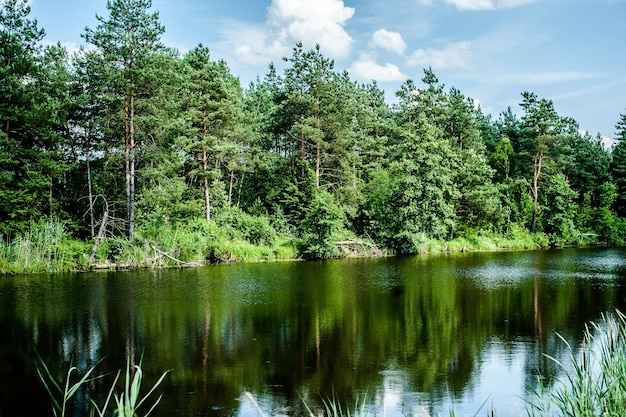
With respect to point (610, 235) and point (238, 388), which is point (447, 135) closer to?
point (610, 235)

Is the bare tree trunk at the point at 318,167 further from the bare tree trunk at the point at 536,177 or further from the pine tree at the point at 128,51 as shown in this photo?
the bare tree trunk at the point at 536,177

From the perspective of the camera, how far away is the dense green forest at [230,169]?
81.1ft

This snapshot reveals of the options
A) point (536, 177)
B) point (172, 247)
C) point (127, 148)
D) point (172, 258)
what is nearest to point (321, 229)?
point (172, 247)

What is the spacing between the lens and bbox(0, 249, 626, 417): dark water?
846 centimetres

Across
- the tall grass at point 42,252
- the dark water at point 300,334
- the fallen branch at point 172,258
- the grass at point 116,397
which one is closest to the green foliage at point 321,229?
the dark water at point 300,334

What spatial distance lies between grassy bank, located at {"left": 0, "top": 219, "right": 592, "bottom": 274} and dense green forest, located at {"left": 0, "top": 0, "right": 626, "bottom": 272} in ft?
0.27

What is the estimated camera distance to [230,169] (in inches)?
1441

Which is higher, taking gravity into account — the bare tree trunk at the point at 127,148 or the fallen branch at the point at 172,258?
the bare tree trunk at the point at 127,148

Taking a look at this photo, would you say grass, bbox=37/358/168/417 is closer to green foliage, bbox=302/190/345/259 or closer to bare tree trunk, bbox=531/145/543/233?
green foliage, bbox=302/190/345/259

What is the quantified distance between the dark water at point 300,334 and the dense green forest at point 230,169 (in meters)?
5.00

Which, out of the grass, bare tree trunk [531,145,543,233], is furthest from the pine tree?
bare tree trunk [531,145,543,233]

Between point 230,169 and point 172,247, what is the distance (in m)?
11.5

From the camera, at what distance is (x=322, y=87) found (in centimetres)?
3600

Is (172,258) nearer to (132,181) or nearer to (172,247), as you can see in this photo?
(172,247)
